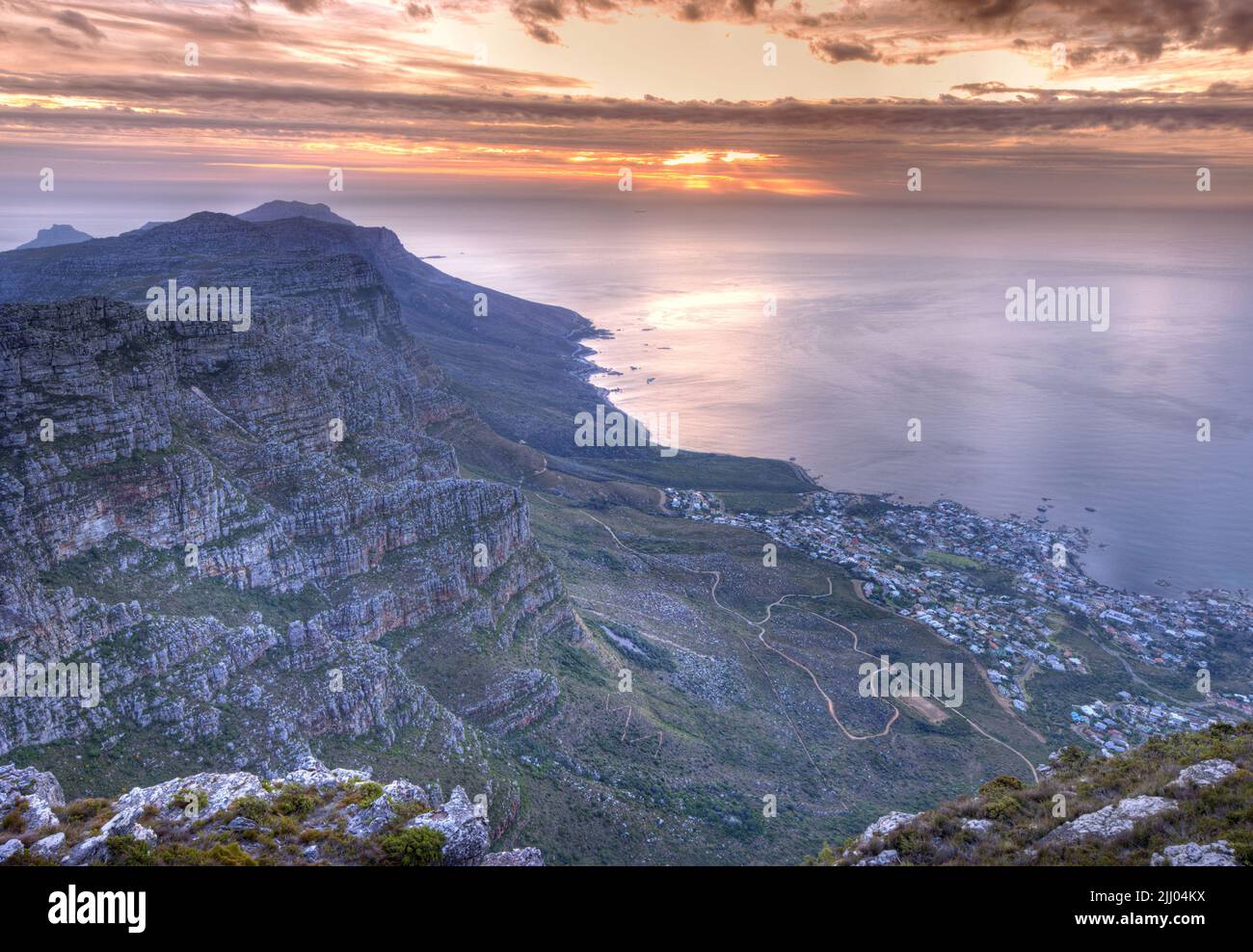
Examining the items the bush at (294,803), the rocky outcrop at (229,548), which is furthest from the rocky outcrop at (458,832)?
the rocky outcrop at (229,548)

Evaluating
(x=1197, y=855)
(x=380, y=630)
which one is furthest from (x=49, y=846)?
(x=380, y=630)

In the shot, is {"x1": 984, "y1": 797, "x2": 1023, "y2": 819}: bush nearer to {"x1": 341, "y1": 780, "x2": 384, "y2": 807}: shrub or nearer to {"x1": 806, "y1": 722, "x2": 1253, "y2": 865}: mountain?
{"x1": 806, "y1": 722, "x2": 1253, "y2": 865}: mountain

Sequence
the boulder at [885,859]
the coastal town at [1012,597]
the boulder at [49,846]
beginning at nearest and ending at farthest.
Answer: the boulder at [49,846]
the boulder at [885,859]
the coastal town at [1012,597]

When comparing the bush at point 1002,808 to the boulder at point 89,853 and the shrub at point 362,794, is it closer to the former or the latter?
the shrub at point 362,794

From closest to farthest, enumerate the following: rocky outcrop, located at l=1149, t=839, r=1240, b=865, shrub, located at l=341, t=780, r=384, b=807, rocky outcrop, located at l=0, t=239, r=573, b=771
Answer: rocky outcrop, located at l=1149, t=839, r=1240, b=865
shrub, located at l=341, t=780, r=384, b=807
rocky outcrop, located at l=0, t=239, r=573, b=771

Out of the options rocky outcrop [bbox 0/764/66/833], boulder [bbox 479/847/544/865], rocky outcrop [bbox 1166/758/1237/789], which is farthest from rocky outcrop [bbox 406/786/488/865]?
rocky outcrop [bbox 1166/758/1237/789]

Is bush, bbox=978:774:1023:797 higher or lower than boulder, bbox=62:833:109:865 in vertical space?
lower
